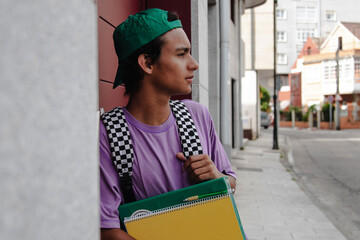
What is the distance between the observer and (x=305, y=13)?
201 ft

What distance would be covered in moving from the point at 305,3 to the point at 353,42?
59.5 feet

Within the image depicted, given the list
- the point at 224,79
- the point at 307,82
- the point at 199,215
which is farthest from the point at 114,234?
the point at 307,82

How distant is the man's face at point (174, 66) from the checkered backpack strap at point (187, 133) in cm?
10

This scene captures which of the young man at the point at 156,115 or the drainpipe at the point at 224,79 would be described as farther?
the drainpipe at the point at 224,79

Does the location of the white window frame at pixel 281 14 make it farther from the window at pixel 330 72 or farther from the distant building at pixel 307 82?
the window at pixel 330 72

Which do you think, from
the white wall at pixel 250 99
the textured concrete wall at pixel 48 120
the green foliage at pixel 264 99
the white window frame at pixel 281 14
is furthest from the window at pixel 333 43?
the textured concrete wall at pixel 48 120

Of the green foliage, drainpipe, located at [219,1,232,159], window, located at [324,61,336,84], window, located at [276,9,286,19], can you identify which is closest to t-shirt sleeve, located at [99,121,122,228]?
drainpipe, located at [219,1,232,159]

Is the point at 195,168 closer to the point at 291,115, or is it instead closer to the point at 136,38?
the point at 136,38

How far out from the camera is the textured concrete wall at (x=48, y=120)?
58cm

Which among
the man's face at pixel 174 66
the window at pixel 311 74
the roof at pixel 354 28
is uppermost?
the roof at pixel 354 28

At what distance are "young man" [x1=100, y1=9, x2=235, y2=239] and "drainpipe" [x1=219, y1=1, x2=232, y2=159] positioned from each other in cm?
704

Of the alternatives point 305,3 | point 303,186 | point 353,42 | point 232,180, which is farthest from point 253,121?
point 305,3

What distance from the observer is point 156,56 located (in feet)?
5.40

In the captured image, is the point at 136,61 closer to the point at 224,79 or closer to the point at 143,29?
the point at 143,29
